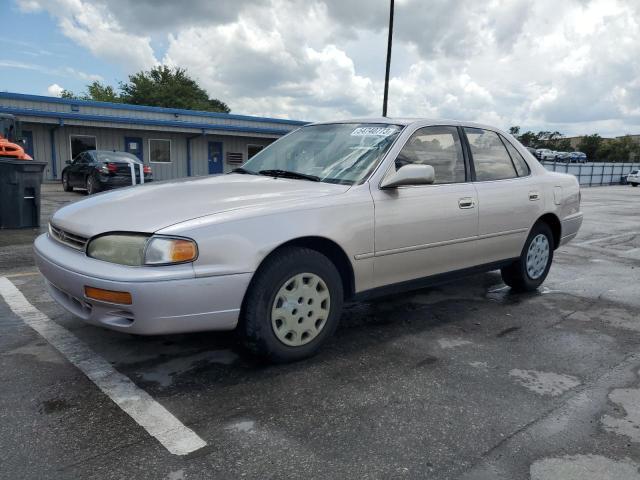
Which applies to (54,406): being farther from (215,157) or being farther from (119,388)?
(215,157)

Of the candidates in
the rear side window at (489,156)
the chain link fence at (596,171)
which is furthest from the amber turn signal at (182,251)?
the chain link fence at (596,171)

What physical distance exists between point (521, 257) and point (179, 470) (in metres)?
3.85

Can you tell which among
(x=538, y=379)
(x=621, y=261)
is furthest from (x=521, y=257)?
(x=621, y=261)

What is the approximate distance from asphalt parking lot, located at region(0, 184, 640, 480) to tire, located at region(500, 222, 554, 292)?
1.80ft

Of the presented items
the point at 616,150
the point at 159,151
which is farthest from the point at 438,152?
the point at 616,150

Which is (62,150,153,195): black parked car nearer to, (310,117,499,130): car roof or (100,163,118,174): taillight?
(100,163,118,174): taillight

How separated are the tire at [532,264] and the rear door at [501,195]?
0.18 meters

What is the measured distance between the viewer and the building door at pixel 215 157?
2577 centimetres

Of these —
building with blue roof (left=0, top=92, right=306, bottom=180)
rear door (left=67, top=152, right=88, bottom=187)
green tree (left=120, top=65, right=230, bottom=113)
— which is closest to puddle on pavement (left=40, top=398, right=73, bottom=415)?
rear door (left=67, top=152, right=88, bottom=187)

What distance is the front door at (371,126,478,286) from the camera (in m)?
3.63

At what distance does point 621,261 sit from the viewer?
7.21 metres

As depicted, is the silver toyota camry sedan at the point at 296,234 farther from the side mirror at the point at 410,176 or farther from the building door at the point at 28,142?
the building door at the point at 28,142

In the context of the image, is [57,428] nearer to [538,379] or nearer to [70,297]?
[70,297]

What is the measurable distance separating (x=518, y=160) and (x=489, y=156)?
1.58 ft
